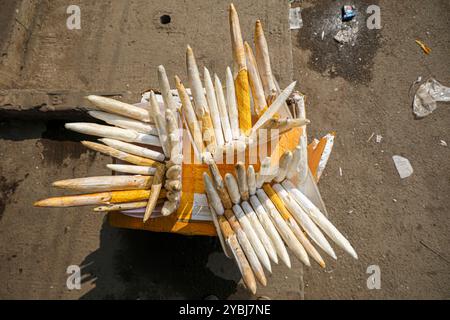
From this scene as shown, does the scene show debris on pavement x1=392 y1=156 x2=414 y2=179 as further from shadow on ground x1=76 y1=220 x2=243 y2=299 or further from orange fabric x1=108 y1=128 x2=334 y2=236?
shadow on ground x1=76 y1=220 x2=243 y2=299

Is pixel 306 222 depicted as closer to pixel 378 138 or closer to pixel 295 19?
pixel 378 138

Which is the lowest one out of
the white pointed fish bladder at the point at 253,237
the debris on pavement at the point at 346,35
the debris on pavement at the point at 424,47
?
the white pointed fish bladder at the point at 253,237

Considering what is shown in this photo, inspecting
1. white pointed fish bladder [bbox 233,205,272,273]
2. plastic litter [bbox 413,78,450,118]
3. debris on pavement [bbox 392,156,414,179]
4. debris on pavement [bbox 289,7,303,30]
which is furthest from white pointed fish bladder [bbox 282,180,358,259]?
debris on pavement [bbox 289,7,303,30]

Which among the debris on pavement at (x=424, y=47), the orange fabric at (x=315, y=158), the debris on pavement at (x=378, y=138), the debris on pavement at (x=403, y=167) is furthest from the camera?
the debris on pavement at (x=424, y=47)

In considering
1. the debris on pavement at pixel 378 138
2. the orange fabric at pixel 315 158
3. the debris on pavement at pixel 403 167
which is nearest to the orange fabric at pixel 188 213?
the orange fabric at pixel 315 158

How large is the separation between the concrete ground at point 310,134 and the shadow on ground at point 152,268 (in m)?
0.01

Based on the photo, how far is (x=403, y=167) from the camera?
161 inches

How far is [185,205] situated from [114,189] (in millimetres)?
542

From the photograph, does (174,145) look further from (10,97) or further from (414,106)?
(414,106)

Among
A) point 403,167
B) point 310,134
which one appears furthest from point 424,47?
point 310,134

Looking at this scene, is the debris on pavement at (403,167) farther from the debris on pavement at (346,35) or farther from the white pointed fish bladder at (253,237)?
the white pointed fish bladder at (253,237)

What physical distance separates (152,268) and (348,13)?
4187mm

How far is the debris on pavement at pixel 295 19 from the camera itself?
4.62 metres

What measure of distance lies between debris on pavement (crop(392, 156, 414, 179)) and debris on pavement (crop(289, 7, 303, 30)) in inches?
86.2
